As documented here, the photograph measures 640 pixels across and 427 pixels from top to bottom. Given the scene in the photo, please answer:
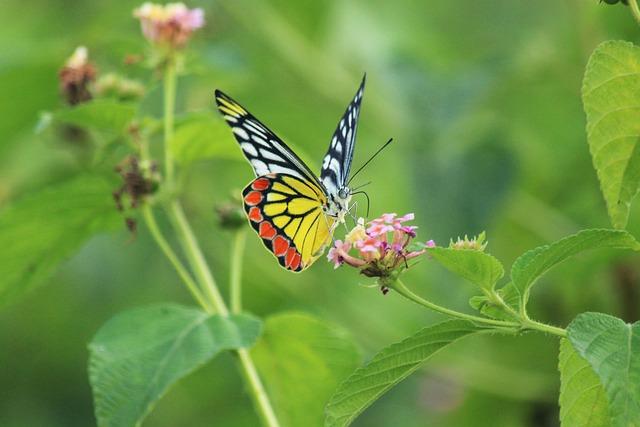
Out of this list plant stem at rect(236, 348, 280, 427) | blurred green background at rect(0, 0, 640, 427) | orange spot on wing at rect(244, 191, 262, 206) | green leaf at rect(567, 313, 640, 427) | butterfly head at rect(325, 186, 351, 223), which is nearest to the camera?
green leaf at rect(567, 313, 640, 427)

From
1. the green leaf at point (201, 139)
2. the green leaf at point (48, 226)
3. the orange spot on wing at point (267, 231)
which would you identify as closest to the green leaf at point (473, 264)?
the orange spot on wing at point (267, 231)

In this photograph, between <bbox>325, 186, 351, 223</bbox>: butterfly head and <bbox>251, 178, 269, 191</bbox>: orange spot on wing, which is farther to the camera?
<bbox>325, 186, 351, 223</bbox>: butterfly head

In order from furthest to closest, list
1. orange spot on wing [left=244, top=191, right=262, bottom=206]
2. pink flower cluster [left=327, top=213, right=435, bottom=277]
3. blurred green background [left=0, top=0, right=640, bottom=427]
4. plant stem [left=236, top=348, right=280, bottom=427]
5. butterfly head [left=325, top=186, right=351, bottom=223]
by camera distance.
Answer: blurred green background [left=0, top=0, right=640, bottom=427]
butterfly head [left=325, top=186, right=351, bottom=223]
orange spot on wing [left=244, top=191, right=262, bottom=206]
plant stem [left=236, top=348, right=280, bottom=427]
pink flower cluster [left=327, top=213, right=435, bottom=277]

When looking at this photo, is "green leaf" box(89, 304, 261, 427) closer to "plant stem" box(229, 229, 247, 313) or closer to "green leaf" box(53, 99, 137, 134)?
"plant stem" box(229, 229, 247, 313)

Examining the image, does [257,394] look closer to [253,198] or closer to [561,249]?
[253,198]

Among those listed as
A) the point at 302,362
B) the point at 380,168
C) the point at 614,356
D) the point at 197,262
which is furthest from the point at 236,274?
the point at 380,168

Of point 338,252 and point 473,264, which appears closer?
point 473,264

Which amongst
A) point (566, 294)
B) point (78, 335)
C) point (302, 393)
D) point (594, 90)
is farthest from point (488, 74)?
point (78, 335)

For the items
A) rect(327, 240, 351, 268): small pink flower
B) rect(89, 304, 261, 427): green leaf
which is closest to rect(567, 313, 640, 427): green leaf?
A: rect(327, 240, 351, 268): small pink flower
